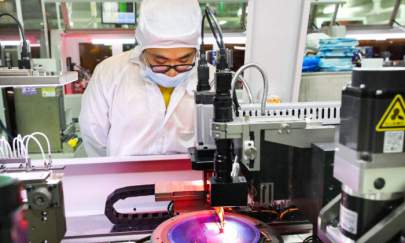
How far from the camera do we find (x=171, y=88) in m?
2.10

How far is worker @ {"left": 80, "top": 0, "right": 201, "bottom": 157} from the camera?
6.01 ft

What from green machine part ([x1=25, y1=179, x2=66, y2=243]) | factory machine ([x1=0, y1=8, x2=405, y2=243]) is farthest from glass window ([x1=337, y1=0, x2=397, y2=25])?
green machine part ([x1=25, y1=179, x2=66, y2=243])

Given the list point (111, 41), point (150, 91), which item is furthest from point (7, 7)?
point (150, 91)

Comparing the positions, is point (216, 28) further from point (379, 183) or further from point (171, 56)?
point (171, 56)

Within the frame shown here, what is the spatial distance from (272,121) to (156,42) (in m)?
0.98

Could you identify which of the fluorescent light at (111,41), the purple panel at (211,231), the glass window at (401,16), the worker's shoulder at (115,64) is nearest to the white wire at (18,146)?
the purple panel at (211,231)

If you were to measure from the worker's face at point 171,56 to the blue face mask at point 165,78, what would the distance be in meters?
0.03

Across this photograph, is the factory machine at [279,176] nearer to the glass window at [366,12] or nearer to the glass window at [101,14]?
the glass window at [101,14]

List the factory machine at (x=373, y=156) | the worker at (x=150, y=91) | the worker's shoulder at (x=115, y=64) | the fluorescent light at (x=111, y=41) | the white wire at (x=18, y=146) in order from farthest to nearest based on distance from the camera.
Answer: the fluorescent light at (x=111, y=41) < the worker's shoulder at (x=115, y=64) < the worker at (x=150, y=91) < the white wire at (x=18, y=146) < the factory machine at (x=373, y=156)

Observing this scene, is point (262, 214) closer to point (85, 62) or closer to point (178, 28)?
point (178, 28)

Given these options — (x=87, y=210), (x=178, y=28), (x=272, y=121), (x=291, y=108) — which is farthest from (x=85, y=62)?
(x=272, y=121)

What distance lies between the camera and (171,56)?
6.21 feet

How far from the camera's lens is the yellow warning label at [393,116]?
2.21 feet

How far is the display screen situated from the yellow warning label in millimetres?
3481
